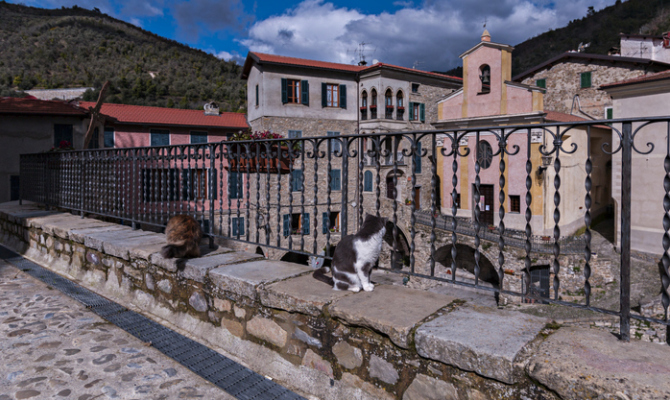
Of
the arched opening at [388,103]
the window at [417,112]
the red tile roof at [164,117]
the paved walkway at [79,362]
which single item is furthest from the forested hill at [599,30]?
the paved walkway at [79,362]

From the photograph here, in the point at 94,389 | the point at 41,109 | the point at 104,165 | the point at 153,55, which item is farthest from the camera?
the point at 153,55

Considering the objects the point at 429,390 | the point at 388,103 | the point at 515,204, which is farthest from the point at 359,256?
the point at 388,103

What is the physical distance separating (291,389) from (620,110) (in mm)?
22537

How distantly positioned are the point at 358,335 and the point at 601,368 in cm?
115

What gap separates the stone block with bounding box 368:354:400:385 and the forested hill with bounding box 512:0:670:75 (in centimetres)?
5267

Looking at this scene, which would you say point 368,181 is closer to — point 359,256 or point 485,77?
point 485,77

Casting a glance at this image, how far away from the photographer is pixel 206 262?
344 centimetres

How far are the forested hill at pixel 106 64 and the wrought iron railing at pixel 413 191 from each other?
20.5 meters

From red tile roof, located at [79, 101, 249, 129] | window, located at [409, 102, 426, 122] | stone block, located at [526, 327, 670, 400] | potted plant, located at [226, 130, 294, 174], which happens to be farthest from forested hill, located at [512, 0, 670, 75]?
stone block, located at [526, 327, 670, 400]

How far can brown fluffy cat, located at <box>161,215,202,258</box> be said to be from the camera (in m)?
3.42

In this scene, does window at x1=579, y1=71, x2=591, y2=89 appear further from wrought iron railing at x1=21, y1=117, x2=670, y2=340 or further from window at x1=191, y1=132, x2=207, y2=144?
window at x1=191, y1=132, x2=207, y2=144

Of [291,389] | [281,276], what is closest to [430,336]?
[291,389]

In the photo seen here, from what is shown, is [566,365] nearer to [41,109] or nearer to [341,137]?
[341,137]

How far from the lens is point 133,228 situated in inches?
203
